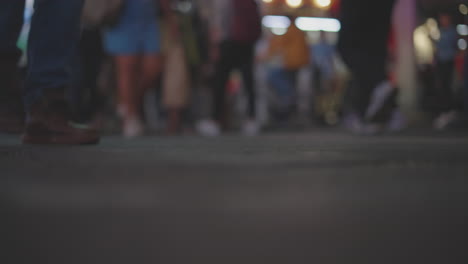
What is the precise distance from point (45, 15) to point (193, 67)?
113 inches

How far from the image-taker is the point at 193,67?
14.9ft

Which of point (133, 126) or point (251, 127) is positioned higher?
point (133, 126)

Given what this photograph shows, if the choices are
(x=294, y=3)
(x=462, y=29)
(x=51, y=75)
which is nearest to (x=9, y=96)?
(x=51, y=75)

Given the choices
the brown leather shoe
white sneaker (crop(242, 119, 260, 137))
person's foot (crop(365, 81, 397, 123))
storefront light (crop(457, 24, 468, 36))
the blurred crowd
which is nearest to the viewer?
the brown leather shoe

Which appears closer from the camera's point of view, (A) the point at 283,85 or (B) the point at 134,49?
(B) the point at 134,49

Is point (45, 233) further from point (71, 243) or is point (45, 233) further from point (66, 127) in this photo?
point (66, 127)

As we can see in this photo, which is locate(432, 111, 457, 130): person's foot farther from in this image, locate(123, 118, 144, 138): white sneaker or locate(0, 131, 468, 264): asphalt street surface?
locate(0, 131, 468, 264): asphalt street surface

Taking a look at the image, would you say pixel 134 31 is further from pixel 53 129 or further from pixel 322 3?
pixel 322 3

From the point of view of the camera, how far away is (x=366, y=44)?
146 inches

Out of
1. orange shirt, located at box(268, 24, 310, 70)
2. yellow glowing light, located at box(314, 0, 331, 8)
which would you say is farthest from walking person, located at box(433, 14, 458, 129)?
yellow glowing light, located at box(314, 0, 331, 8)

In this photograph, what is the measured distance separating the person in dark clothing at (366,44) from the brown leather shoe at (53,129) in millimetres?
2262

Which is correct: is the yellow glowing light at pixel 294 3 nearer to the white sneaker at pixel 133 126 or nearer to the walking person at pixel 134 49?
the walking person at pixel 134 49

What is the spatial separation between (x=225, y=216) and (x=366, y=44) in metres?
3.13

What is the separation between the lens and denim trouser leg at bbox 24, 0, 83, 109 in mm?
1675
